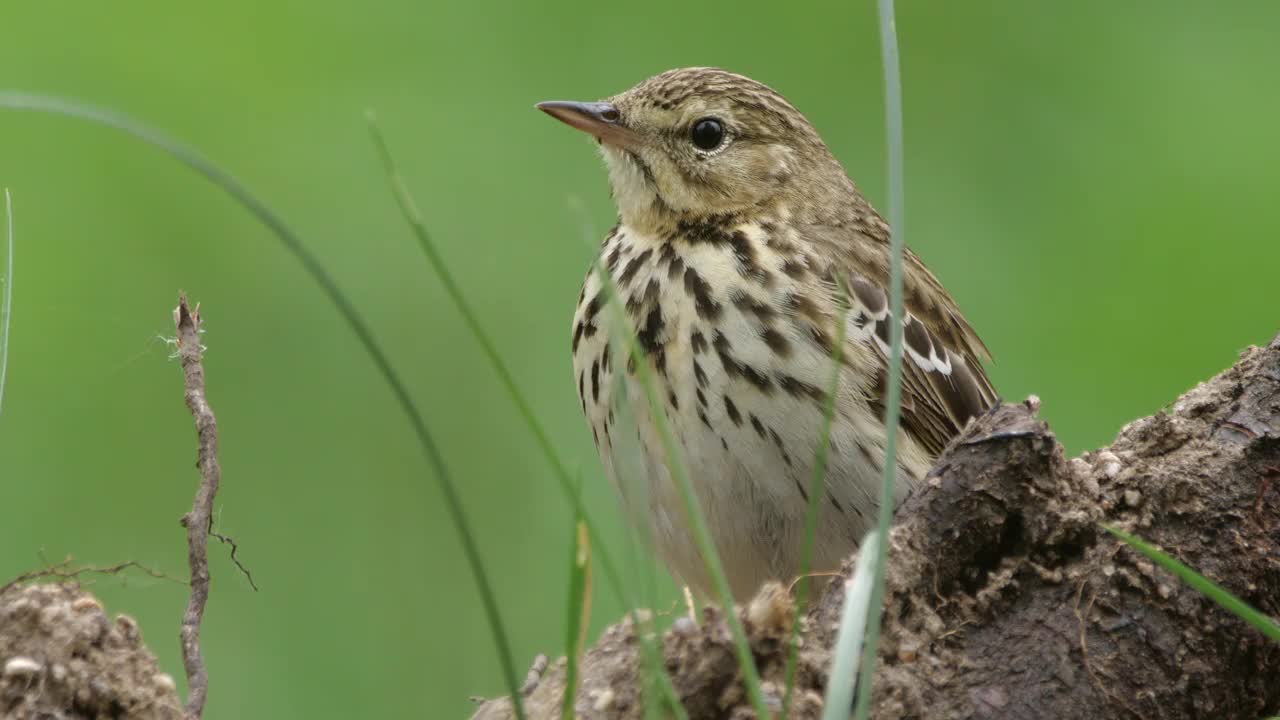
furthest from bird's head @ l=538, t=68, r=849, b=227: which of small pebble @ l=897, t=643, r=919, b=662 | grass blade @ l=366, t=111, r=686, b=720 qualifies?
grass blade @ l=366, t=111, r=686, b=720

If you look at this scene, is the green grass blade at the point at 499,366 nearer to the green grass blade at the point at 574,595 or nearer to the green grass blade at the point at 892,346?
the green grass blade at the point at 574,595

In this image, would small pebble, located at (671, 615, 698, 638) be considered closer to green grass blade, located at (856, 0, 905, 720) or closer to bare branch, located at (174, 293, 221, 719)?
green grass blade, located at (856, 0, 905, 720)

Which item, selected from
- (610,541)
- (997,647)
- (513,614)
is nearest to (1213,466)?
(997,647)

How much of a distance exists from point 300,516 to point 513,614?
36.2 inches

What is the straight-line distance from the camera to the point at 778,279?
14.3 ft

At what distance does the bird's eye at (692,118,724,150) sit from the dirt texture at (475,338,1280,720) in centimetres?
201

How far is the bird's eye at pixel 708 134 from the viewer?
4879mm

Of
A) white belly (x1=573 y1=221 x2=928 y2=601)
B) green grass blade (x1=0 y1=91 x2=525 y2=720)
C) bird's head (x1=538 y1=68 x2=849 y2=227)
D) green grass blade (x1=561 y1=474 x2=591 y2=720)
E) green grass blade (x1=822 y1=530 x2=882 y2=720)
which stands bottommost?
green grass blade (x1=822 y1=530 x2=882 y2=720)

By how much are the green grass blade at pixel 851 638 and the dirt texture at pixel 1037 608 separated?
177 mm

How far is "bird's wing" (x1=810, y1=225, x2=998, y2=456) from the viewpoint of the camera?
14.6 feet

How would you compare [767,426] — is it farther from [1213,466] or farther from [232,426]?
[232,426]

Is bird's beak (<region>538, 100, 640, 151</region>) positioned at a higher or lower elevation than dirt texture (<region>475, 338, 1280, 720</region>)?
higher

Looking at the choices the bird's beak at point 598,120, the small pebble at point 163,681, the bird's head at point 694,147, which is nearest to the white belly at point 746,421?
the bird's head at point 694,147

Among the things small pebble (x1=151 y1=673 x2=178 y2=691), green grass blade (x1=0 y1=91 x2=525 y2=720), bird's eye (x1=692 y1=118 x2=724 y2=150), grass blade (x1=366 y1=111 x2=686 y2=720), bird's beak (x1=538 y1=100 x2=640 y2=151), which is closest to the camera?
green grass blade (x1=0 y1=91 x2=525 y2=720)
